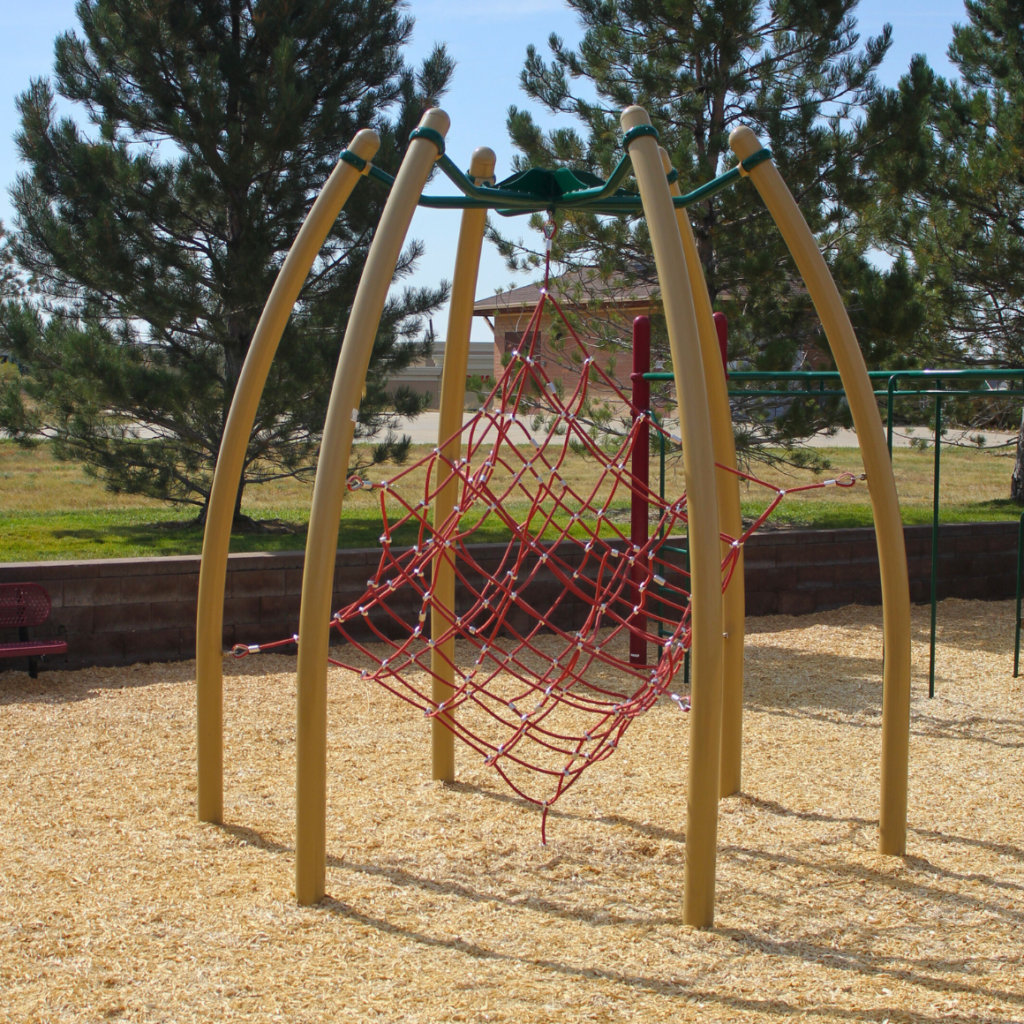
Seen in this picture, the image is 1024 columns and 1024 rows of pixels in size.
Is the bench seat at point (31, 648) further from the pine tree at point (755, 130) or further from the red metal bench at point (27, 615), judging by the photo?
the pine tree at point (755, 130)

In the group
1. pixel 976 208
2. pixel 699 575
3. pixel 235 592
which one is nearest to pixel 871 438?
pixel 699 575

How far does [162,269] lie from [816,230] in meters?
5.41

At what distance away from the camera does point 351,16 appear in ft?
28.3

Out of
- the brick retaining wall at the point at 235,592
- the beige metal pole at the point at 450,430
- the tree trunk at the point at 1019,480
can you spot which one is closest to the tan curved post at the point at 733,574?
the beige metal pole at the point at 450,430

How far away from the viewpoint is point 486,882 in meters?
3.37

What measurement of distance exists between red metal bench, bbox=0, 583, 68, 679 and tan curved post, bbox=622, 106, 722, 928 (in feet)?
13.3

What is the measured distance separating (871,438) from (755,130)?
6249 mm

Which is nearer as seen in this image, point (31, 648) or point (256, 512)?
point (31, 648)

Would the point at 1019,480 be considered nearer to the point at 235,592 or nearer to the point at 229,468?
the point at 235,592

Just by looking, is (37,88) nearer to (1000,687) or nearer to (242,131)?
(242,131)

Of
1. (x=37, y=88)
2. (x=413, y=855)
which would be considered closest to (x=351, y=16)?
(x=37, y=88)

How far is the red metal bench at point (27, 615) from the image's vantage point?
18.6 feet

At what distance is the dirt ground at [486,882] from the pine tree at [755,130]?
4418 mm

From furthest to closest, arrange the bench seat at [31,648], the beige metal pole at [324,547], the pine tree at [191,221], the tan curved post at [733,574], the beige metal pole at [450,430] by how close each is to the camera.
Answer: the pine tree at [191,221]
the bench seat at [31,648]
the beige metal pole at [450,430]
the tan curved post at [733,574]
the beige metal pole at [324,547]
